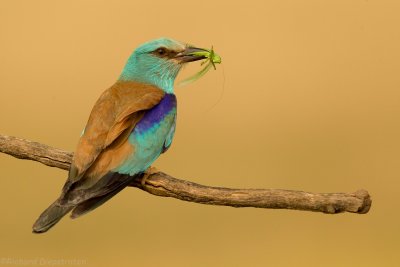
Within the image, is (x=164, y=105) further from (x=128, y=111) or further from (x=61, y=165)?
(x=61, y=165)

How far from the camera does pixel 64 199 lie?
2908 mm

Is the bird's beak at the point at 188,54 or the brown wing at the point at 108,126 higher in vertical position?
the bird's beak at the point at 188,54

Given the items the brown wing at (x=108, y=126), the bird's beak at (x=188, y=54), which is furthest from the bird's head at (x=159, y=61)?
the brown wing at (x=108, y=126)

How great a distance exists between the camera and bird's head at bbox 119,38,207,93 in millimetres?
3648

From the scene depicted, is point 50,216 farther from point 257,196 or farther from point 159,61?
point 159,61

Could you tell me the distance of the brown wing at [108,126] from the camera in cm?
297

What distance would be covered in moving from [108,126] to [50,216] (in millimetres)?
477

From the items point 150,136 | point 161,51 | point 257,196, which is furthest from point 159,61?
point 257,196

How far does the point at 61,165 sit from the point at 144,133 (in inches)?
15.8

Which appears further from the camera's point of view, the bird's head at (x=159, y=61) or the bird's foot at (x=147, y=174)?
the bird's head at (x=159, y=61)

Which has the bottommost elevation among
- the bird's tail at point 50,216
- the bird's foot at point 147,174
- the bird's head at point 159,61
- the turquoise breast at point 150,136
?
the bird's tail at point 50,216

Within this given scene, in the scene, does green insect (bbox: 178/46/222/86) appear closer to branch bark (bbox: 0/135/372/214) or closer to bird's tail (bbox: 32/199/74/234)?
branch bark (bbox: 0/135/372/214)

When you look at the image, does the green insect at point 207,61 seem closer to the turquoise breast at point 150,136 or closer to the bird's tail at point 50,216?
the turquoise breast at point 150,136

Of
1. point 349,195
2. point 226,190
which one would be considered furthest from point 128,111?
point 349,195
